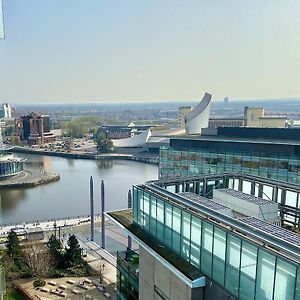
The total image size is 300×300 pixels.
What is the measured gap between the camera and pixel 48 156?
48781 mm

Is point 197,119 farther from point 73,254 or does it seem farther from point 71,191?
point 73,254

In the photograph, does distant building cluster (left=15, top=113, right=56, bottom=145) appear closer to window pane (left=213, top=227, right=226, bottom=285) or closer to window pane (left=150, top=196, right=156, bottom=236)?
window pane (left=150, top=196, right=156, bottom=236)

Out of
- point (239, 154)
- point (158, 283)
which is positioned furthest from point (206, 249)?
point (239, 154)

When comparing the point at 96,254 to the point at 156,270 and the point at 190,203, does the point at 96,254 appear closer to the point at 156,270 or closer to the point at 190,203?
the point at 156,270

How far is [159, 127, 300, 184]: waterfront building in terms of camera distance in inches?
557

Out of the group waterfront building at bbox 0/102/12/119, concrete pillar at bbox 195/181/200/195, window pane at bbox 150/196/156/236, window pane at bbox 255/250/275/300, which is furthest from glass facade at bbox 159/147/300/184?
waterfront building at bbox 0/102/12/119

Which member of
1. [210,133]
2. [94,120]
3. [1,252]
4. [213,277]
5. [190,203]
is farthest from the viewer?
[94,120]

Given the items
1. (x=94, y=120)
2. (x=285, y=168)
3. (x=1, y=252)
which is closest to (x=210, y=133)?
(x=285, y=168)

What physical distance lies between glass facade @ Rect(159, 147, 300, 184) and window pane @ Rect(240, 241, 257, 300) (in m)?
10.2

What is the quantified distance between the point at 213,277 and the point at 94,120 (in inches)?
3597

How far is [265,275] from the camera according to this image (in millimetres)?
4117

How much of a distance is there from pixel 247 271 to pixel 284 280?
54 cm

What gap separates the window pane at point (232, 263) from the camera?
177 inches

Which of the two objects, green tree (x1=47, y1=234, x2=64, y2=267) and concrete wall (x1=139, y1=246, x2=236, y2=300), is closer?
concrete wall (x1=139, y1=246, x2=236, y2=300)
